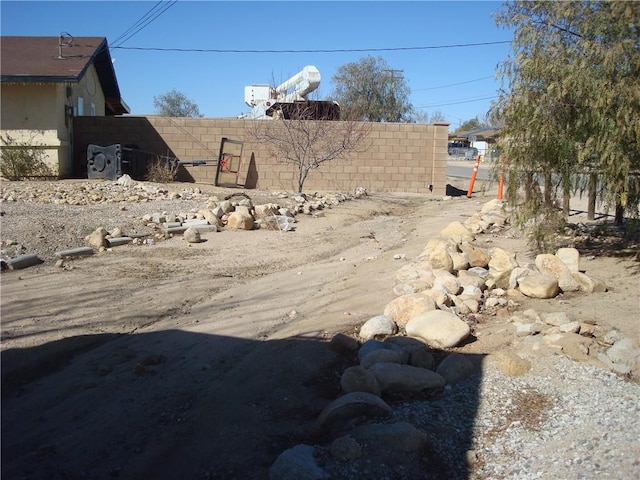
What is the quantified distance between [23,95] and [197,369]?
1650 centimetres

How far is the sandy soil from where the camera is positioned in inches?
156

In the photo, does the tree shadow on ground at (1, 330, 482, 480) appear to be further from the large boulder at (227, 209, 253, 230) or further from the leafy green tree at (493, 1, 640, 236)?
the large boulder at (227, 209, 253, 230)

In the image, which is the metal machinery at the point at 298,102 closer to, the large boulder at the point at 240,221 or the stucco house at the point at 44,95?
the stucco house at the point at 44,95

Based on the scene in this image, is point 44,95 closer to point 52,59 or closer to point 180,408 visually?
point 52,59

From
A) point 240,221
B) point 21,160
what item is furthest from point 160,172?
point 240,221

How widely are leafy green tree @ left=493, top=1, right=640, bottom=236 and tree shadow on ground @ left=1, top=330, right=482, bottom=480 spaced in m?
3.54

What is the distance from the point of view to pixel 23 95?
18797 mm

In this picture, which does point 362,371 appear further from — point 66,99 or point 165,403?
point 66,99

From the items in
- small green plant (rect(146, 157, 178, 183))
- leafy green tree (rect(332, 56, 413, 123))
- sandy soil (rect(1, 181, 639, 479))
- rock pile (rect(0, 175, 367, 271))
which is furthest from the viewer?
leafy green tree (rect(332, 56, 413, 123))

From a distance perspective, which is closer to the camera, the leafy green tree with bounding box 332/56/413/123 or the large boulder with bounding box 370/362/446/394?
the large boulder with bounding box 370/362/446/394

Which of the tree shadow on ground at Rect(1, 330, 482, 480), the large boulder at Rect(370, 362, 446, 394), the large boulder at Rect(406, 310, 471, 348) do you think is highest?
the large boulder at Rect(406, 310, 471, 348)

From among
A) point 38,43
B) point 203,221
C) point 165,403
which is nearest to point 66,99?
point 38,43

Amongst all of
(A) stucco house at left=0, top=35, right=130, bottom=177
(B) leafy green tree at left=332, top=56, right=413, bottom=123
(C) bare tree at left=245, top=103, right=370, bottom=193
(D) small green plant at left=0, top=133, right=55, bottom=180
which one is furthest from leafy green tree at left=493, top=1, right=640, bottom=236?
(B) leafy green tree at left=332, top=56, right=413, bottom=123

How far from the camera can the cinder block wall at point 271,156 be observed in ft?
69.1
